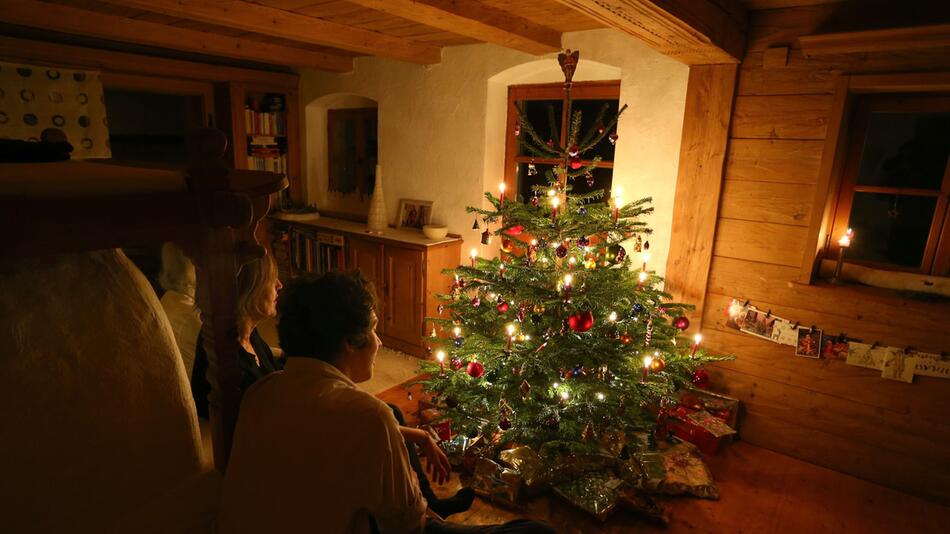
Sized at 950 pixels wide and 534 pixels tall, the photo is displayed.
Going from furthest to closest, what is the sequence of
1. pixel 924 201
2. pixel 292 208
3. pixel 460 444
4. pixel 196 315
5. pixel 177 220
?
pixel 292 208 < pixel 460 444 < pixel 924 201 < pixel 196 315 < pixel 177 220

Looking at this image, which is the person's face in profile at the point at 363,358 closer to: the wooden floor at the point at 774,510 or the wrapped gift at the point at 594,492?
the wooden floor at the point at 774,510

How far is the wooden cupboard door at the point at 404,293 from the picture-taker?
351 cm

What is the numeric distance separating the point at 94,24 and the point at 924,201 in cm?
442

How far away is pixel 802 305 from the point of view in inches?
95.9

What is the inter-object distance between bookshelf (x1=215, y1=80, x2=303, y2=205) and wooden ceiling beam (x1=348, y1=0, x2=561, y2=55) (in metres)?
2.32

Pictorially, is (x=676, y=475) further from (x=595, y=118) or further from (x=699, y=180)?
(x=595, y=118)

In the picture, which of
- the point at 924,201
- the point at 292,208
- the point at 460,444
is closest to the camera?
the point at 924,201

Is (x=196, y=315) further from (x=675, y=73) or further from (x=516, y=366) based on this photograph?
(x=675, y=73)

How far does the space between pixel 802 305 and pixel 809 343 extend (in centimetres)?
19

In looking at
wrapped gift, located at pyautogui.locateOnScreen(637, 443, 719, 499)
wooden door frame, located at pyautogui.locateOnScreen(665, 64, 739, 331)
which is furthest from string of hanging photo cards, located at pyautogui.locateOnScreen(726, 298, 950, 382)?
wrapped gift, located at pyautogui.locateOnScreen(637, 443, 719, 499)

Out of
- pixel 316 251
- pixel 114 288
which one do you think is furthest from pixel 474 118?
pixel 114 288

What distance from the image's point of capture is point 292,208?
15.0 feet

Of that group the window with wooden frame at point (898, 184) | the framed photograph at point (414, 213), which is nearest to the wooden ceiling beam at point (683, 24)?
the window with wooden frame at point (898, 184)

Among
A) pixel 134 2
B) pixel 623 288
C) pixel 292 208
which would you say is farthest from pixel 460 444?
pixel 292 208
